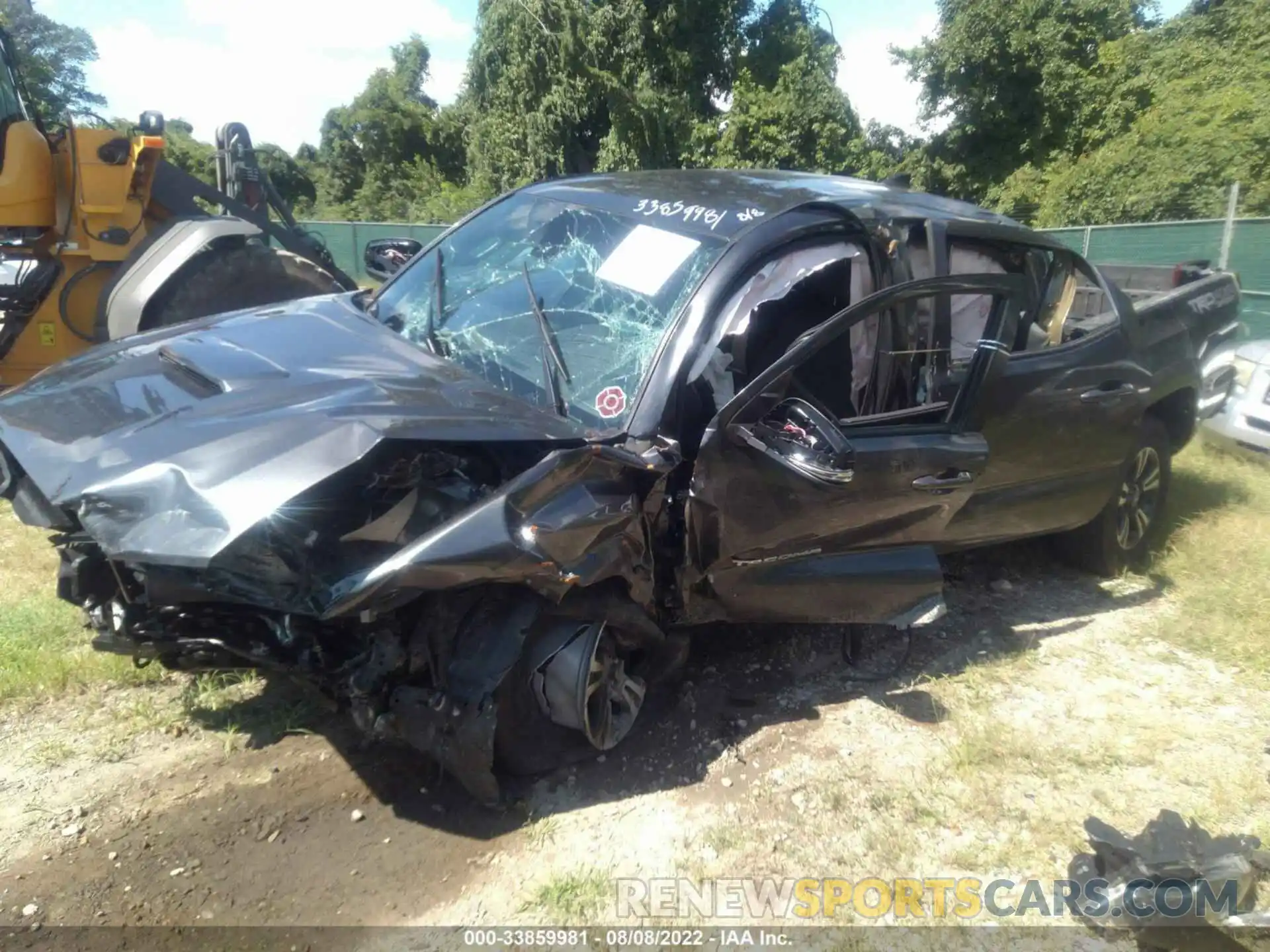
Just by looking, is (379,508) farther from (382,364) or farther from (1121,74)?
(1121,74)

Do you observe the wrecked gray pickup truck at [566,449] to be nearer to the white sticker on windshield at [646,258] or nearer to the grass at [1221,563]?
the white sticker on windshield at [646,258]

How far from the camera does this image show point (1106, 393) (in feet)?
14.7

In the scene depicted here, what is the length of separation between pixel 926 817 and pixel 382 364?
7.76 ft

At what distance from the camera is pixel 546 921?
103 inches

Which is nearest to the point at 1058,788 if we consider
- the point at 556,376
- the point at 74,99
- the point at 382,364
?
the point at 556,376

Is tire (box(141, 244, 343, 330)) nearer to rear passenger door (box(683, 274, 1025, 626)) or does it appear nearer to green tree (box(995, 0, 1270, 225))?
rear passenger door (box(683, 274, 1025, 626))

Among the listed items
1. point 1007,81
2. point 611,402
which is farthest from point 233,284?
point 1007,81

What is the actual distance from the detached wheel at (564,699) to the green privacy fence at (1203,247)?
8766mm

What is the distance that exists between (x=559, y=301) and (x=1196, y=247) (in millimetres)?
11534

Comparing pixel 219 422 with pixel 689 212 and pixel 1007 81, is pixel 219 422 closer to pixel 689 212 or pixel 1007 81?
pixel 689 212

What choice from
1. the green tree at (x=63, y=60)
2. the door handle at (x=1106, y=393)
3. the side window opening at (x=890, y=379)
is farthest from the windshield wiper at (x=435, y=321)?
the green tree at (x=63, y=60)

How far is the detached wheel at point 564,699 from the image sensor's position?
9.55 feet

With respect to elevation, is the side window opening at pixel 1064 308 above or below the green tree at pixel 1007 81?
below

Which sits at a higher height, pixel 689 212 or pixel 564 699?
pixel 689 212
